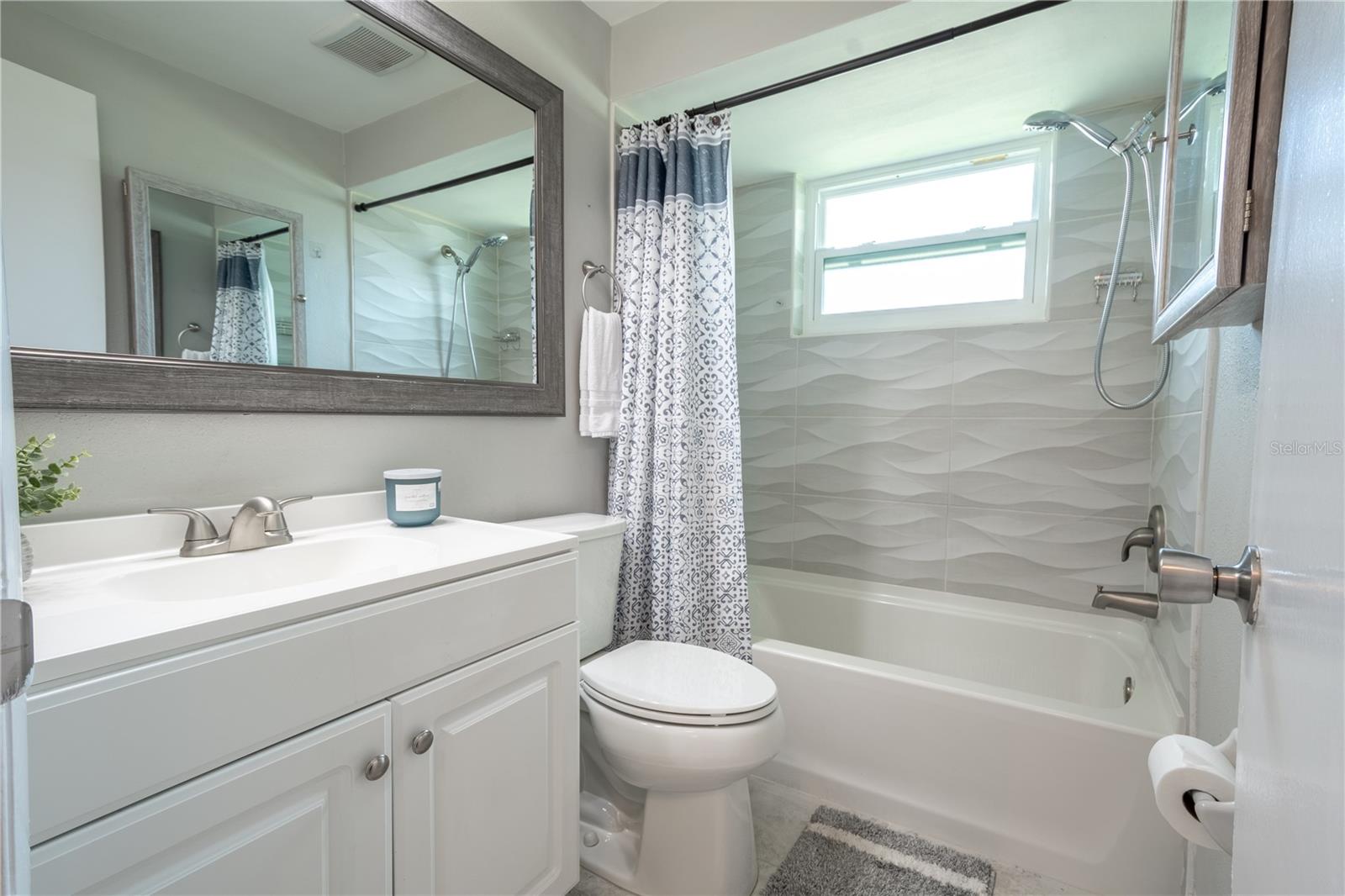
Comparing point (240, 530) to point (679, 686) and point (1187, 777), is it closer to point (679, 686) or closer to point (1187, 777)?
point (679, 686)

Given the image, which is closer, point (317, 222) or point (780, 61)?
point (317, 222)

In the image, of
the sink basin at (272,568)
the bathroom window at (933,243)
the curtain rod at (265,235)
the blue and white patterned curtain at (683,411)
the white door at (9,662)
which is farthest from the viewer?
the bathroom window at (933,243)

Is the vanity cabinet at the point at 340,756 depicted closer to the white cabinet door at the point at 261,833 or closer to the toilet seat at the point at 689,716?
the white cabinet door at the point at 261,833

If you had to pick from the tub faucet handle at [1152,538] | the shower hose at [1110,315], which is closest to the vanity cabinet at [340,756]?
the tub faucet handle at [1152,538]

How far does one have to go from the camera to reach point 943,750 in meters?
1.53

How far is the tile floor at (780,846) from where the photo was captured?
4.53ft

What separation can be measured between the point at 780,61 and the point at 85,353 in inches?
70.0

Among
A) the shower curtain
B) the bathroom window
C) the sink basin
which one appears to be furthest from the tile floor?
the bathroom window

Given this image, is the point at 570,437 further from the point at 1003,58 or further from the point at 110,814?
the point at 1003,58

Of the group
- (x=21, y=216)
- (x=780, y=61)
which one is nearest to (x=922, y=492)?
(x=780, y=61)

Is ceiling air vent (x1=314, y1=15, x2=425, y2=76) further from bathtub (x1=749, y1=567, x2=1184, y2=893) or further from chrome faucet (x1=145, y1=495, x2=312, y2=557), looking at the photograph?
bathtub (x1=749, y1=567, x2=1184, y2=893)

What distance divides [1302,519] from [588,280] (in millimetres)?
1765

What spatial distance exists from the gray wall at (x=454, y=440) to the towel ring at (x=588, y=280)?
32 mm

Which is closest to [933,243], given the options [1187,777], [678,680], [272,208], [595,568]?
[595,568]
